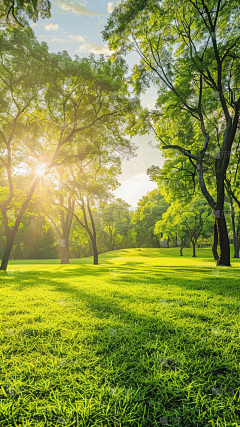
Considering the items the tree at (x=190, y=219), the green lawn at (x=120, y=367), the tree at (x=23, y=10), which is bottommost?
the green lawn at (x=120, y=367)

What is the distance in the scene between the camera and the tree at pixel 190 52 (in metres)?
8.50

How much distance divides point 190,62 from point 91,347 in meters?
10.6

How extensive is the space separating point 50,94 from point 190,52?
23.9 feet

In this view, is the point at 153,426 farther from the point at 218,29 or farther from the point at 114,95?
the point at 218,29

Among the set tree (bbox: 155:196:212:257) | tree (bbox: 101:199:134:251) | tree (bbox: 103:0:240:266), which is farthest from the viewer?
tree (bbox: 101:199:134:251)

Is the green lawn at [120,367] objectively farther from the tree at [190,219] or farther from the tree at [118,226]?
the tree at [118,226]

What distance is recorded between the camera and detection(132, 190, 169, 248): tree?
4966 centimetres

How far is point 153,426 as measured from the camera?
1347 millimetres

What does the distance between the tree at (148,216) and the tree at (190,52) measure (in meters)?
37.3

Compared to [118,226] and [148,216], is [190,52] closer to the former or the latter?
[148,216]

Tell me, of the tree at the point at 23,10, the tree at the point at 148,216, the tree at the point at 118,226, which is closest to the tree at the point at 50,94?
the tree at the point at 23,10

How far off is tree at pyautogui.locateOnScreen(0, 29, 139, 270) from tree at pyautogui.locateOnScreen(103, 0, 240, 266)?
1.49m

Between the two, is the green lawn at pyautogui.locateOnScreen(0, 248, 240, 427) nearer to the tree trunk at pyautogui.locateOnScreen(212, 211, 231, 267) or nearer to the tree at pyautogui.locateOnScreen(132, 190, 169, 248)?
the tree trunk at pyautogui.locateOnScreen(212, 211, 231, 267)

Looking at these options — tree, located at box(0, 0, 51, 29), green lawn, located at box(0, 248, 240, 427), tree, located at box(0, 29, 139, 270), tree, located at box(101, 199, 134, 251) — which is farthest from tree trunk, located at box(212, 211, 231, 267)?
tree, located at box(101, 199, 134, 251)
